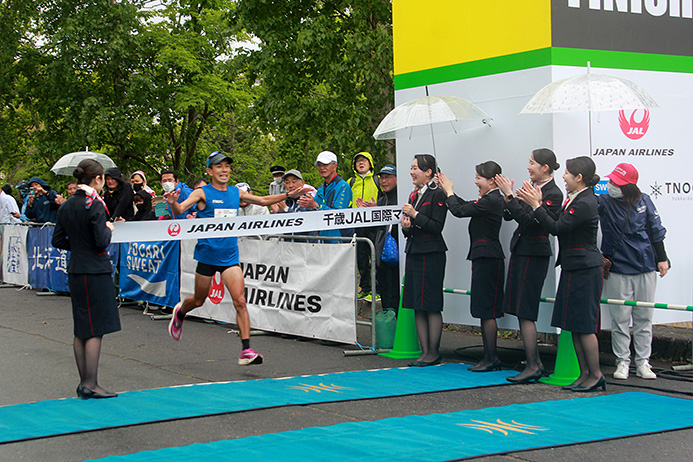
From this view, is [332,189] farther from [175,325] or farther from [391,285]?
[175,325]

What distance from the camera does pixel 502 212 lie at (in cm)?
816

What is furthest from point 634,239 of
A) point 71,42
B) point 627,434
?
point 71,42

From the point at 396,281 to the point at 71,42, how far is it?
16853 mm

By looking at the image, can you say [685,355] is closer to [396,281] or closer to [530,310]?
[530,310]

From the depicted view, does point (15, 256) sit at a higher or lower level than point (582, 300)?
higher

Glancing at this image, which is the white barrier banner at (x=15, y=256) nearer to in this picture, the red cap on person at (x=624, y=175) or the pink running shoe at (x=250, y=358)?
the pink running shoe at (x=250, y=358)

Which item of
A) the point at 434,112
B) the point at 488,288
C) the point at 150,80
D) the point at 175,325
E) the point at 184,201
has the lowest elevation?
the point at 175,325

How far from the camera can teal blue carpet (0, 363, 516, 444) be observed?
6121 mm

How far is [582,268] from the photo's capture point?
24.2 ft

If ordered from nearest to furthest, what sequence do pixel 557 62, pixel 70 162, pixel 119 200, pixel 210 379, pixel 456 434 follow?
1. pixel 456 434
2. pixel 210 379
3. pixel 557 62
4. pixel 119 200
5. pixel 70 162

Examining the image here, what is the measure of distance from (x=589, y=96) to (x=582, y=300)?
1884mm

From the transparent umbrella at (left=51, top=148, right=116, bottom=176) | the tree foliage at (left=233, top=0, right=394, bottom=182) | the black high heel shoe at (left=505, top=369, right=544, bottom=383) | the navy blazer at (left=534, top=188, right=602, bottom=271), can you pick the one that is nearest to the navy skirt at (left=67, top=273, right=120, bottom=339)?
the black high heel shoe at (left=505, top=369, right=544, bottom=383)

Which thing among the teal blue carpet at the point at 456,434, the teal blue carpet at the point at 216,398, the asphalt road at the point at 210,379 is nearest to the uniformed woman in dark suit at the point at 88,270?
the teal blue carpet at the point at 216,398

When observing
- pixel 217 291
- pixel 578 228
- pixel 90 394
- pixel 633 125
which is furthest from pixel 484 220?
pixel 217 291
